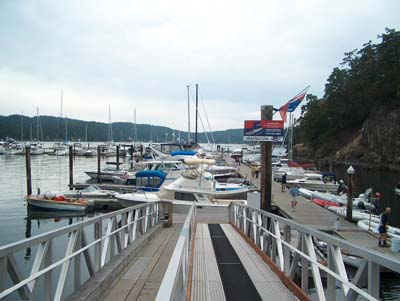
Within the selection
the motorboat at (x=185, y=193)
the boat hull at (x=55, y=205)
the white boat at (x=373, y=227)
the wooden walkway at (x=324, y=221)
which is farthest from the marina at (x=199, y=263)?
the boat hull at (x=55, y=205)

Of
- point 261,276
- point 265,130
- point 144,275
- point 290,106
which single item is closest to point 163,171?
point 290,106

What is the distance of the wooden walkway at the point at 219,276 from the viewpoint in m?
5.73

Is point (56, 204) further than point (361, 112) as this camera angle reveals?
No

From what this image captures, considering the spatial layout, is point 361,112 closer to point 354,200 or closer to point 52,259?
point 354,200

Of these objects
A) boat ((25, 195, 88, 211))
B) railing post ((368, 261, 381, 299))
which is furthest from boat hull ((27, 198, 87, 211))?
railing post ((368, 261, 381, 299))

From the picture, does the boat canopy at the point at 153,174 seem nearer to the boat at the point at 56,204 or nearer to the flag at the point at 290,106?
the boat at the point at 56,204

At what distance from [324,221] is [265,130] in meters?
8.64

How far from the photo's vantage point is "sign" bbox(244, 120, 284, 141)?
525 inches

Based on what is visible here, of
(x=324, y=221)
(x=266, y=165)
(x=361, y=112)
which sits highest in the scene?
(x=361, y=112)

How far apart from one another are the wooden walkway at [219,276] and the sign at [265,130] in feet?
14.1

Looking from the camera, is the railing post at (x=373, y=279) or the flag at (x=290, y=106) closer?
the railing post at (x=373, y=279)

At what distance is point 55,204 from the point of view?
89.9 ft

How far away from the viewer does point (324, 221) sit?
65.0 ft

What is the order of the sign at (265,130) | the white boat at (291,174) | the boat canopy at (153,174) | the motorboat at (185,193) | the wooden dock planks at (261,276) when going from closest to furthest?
the wooden dock planks at (261,276)
the sign at (265,130)
the motorboat at (185,193)
the boat canopy at (153,174)
the white boat at (291,174)
